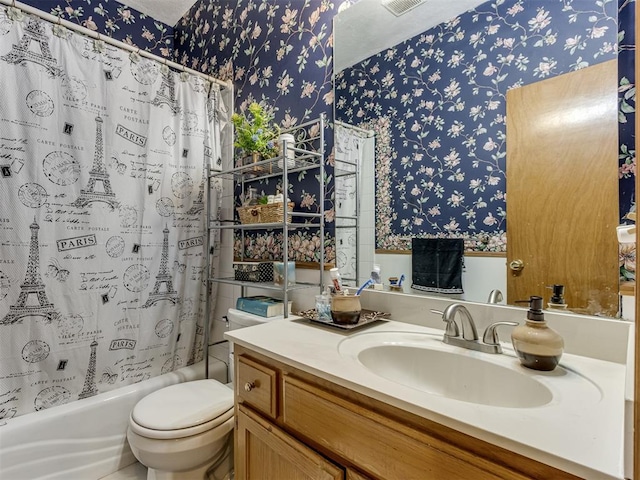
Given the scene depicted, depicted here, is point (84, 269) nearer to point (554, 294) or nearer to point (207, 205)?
point (207, 205)

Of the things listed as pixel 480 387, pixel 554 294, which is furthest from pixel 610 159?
pixel 480 387

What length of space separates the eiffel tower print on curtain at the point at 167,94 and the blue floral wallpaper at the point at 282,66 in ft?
A: 1.17

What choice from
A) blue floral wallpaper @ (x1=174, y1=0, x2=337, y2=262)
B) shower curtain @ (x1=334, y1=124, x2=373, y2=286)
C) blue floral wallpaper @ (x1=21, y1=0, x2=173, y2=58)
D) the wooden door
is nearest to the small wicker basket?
blue floral wallpaper @ (x1=174, y1=0, x2=337, y2=262)

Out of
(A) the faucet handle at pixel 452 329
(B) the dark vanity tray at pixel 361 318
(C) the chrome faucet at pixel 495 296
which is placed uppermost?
(C) the chrome faucet at pixel 495 296

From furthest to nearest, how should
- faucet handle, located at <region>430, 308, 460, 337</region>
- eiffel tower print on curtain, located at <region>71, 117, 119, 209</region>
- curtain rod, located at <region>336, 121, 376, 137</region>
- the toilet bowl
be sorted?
eiffel tower print on curtain, located at <region>71, 117, 119, 209</region> → curtain rod, located at <region>336, 121, 376, 137</region> → the toilet bowl → faucet handle, located at <region>430, 308, 460, 337</region>

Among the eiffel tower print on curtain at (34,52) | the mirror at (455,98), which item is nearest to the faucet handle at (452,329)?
the mirror at (455,98)

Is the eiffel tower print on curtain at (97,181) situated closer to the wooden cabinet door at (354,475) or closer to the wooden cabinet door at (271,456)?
the wooden cabinet door at (271,456)

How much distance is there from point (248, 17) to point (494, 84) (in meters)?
1.54

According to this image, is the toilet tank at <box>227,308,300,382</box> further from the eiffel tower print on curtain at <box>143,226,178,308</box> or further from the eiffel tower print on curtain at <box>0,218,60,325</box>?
the eiffel tower print on curtain at <box>0,218,60,325</box>

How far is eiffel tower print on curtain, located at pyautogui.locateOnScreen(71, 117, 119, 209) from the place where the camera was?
5.04 feet

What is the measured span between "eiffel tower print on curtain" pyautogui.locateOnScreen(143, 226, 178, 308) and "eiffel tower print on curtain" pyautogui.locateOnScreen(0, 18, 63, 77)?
2.85ft

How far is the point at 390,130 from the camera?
1.23 meters

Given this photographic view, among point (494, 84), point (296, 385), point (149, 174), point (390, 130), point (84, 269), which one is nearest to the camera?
point (296, 385)

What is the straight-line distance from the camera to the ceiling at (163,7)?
2203mm
